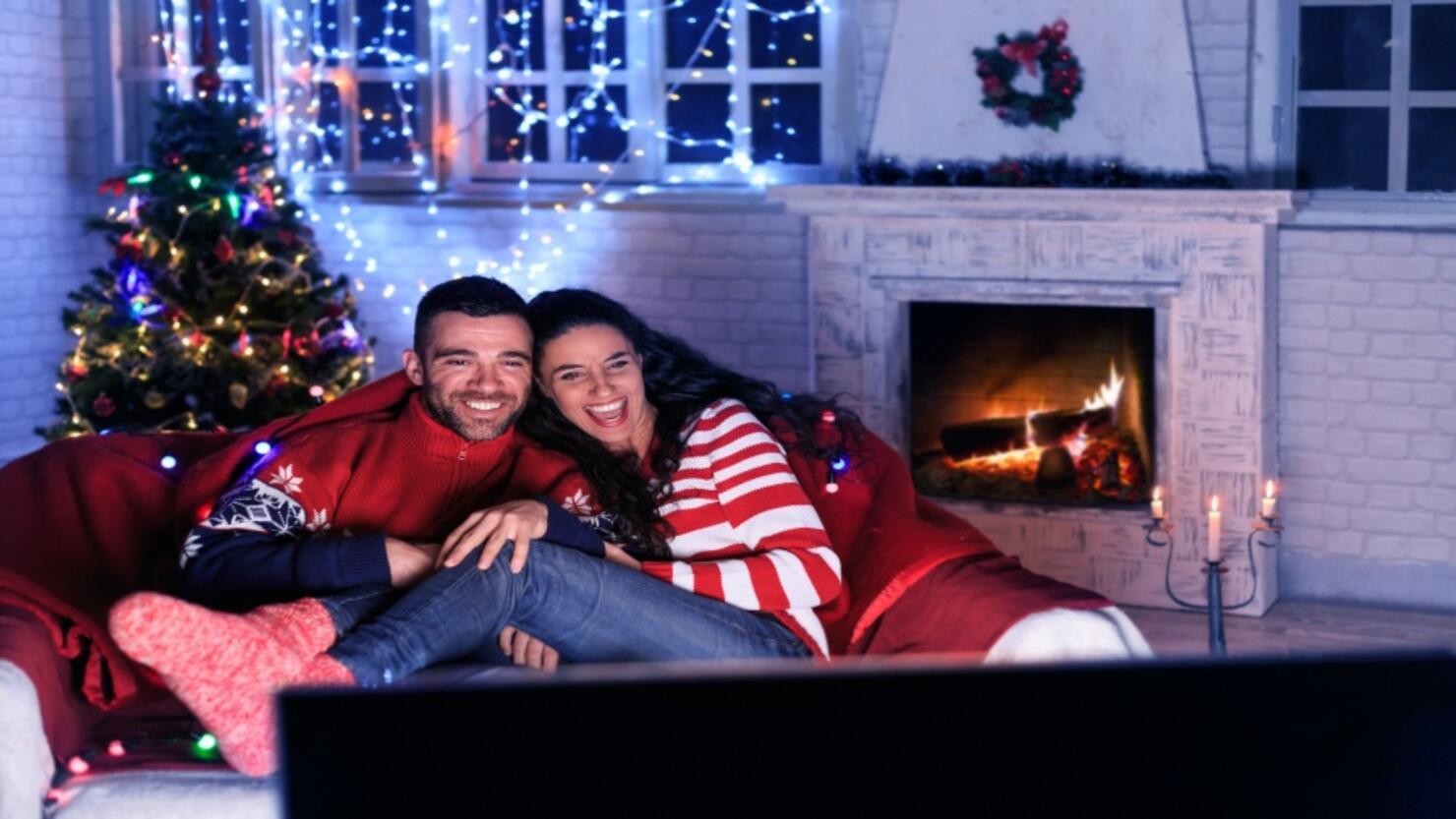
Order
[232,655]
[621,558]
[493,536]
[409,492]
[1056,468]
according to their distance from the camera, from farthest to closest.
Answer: [1056,468]
[409,492]
[621,558]
[493,536]
[232,655]

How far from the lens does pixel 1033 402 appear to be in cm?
571

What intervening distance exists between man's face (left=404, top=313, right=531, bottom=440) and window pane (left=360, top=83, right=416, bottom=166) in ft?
11.9

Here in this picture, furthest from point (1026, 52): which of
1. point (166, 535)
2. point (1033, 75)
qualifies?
point (166, 535)

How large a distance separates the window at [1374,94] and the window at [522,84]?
151cm

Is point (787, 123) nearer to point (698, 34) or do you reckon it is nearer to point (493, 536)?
point (698, 34)

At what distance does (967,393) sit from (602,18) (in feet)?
6.03

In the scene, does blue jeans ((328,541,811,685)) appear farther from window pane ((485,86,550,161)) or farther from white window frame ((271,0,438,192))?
white window frame ((271,0,438,192))

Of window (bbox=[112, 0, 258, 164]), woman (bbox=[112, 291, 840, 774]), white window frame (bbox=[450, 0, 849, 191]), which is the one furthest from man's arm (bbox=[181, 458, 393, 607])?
window (bbox=[112, 0, 258, 164])

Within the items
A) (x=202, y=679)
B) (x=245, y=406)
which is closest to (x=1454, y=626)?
(x=245, y=406)

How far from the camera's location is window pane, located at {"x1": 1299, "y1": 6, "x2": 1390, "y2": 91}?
5328 mm

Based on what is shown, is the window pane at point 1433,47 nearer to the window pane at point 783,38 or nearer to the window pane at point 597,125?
the window pane at point 783,38

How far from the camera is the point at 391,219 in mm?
6652

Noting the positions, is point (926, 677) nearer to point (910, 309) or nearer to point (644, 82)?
point (910, 309)

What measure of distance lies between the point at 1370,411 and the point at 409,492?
3.12 meters
